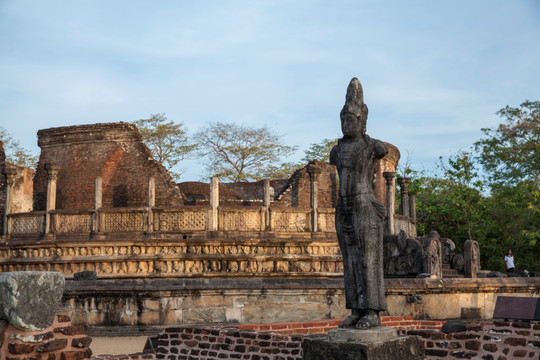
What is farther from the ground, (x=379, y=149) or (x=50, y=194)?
(x=50, y=194)

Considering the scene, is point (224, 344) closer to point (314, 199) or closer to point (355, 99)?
point (355, 99)

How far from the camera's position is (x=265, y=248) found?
14.7 metres

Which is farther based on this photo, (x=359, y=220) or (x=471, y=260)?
(x=471, y=260)

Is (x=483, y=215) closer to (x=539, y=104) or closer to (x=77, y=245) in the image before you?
(x=539, y=104)

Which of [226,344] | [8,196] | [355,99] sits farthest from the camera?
[8,196]

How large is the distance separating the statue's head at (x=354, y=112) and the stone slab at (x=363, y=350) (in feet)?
5.67

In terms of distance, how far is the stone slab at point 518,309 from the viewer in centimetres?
559

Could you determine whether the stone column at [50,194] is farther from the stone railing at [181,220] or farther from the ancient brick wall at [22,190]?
the ancient brick wall at [22,190]

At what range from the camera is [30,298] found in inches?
193

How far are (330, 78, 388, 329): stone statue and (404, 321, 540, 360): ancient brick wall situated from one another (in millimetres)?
912

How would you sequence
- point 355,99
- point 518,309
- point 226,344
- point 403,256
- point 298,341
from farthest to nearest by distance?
point 403,256
point 226,344
point 298,341
point 518,309
point 355,99

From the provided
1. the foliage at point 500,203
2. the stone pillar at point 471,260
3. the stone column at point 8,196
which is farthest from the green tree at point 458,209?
the stone column at point 8,196

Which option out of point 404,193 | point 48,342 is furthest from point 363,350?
point 404,193

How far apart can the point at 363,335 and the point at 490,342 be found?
1.51 meters
